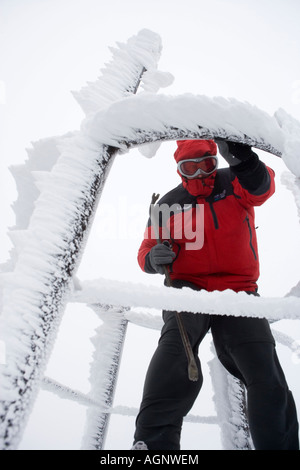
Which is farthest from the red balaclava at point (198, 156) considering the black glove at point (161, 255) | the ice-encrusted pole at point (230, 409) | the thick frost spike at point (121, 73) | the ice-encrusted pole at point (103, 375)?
the ice-encrusted pole at point (230, 409)

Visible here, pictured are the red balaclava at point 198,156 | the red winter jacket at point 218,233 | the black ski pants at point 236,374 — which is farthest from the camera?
the red balaclava at point 198,156

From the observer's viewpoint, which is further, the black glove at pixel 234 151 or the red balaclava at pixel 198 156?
the red balaclava at pixel 198 156

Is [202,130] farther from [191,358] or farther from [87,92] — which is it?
[191,358]

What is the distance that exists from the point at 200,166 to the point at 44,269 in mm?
1423

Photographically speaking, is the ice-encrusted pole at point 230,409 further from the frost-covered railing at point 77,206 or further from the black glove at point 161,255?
the frost-covered railing at point 77,206

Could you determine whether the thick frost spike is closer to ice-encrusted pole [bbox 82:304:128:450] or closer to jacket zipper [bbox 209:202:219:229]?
jacket zipper [bbox 209:202:219:229]

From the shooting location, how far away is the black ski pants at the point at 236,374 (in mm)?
1020

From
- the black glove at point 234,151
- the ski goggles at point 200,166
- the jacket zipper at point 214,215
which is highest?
the ski goggles at point 200,166

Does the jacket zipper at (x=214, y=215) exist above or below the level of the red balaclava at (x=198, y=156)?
below

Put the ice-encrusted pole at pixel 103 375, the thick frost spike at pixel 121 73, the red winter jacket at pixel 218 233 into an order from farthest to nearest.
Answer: the ice-encrusted pole at pixel 103 375
the red winter jacket at pixel 218 233
the thick frost spike at pixel 121 73

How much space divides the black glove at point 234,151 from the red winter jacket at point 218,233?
161 millimetres

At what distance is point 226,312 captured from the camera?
72 centimetres

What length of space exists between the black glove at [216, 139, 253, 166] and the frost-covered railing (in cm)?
26
